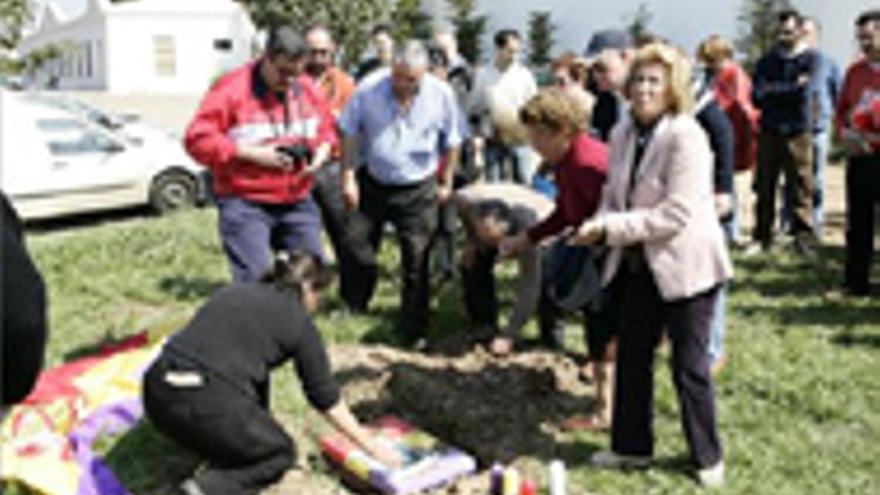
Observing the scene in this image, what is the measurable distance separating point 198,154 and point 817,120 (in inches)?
230

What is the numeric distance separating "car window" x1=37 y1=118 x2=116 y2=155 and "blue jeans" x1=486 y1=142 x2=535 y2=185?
491cm

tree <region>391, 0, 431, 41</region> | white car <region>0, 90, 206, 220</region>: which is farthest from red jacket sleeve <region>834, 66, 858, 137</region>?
tree <region>391, 0, 431, 41</region>

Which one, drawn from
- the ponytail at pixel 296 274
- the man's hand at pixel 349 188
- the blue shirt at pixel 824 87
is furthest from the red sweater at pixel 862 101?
the ponytail at pixel 296 274

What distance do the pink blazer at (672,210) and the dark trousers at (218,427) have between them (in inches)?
63.6

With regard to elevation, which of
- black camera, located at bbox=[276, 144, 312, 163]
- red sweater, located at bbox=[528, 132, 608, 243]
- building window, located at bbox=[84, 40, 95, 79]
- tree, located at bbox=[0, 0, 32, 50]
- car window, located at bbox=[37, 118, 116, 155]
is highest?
building window, located at bbox=[84, 40, 95, 79]

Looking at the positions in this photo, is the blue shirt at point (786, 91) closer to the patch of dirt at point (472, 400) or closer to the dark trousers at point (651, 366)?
the patch of dirt at point (472, 400)

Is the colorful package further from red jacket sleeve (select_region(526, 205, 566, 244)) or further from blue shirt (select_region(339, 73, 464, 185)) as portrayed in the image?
blue shirt (select_region(339, 73, 464, 185))

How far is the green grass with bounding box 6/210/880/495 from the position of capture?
163 inches

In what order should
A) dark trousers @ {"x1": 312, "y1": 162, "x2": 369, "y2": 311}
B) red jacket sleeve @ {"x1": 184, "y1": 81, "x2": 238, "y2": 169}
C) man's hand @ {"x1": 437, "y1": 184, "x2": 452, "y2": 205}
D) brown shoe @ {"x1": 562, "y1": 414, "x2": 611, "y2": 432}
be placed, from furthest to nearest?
dark trousers @ {"x1": 312, "y1": 162, "x2": 369, "y2": 311} < man's hand @ {"x1": 437, "y1": 184, "x2": 452, "y2": 205} < red jacket sleeve @ {"x1": 184, "y1": 81, "x2": 238, "y2": 169} < brown shoe @ {"x1": 562, "y1": 414, "x2": 611, "y2": 432}

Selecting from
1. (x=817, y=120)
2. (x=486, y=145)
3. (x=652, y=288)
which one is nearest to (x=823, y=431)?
(x=652, y=288)

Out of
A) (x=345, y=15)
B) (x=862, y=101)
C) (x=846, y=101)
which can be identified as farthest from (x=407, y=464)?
(x=345, y=15)

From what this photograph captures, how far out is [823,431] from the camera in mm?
4586

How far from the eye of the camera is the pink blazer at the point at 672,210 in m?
3.60

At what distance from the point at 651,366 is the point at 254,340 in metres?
1.67
